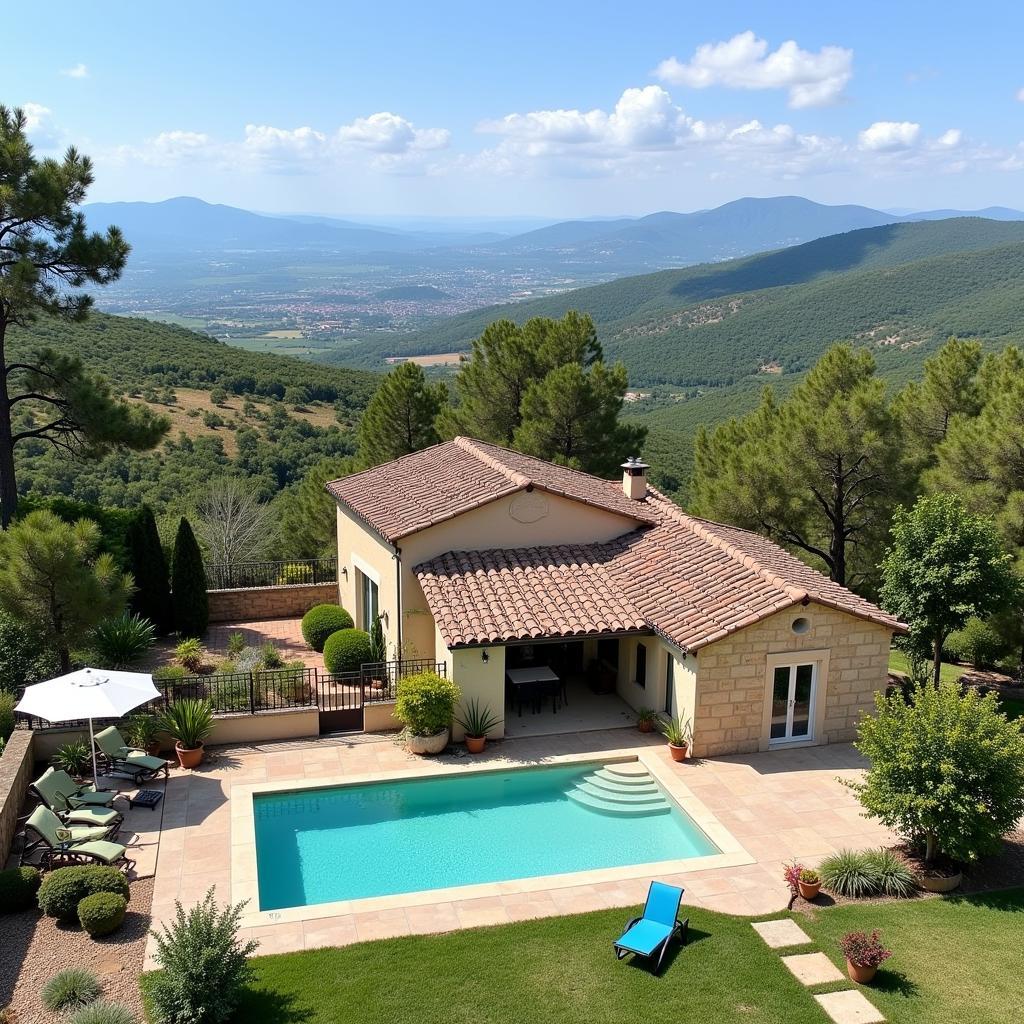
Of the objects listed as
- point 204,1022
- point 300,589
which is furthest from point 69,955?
point 300,589

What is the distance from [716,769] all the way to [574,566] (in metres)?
5.23

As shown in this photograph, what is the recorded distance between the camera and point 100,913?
10898mm

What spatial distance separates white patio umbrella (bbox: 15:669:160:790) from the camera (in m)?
13.6

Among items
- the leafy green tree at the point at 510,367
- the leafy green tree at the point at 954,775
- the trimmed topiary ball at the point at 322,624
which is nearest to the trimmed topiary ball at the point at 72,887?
the leafy green tree at the point at 954,775

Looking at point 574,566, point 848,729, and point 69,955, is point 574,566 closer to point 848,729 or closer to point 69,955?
point 848,729

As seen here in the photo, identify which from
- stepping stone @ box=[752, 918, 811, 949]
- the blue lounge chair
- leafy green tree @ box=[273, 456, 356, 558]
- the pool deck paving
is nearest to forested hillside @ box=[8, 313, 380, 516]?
leafy green tree @ box=[273, 456, 356, 558]

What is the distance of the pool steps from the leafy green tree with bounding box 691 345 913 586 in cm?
1180

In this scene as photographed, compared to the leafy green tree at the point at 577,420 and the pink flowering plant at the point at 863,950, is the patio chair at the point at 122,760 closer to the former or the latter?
the pink flowering plant at the point at 863,950

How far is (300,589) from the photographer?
25859 mm

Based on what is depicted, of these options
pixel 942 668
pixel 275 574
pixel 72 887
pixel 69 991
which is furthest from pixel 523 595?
pixel 942 668

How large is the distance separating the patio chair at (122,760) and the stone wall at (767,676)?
9.60 metres

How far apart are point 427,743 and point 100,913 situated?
22.0 ft

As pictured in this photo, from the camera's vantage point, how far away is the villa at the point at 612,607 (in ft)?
54.4

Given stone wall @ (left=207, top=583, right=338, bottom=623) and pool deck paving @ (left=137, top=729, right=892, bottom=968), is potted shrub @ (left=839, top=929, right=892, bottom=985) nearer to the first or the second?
pool deck paving @ (left=137, top=729, right=892, bottom=968)
